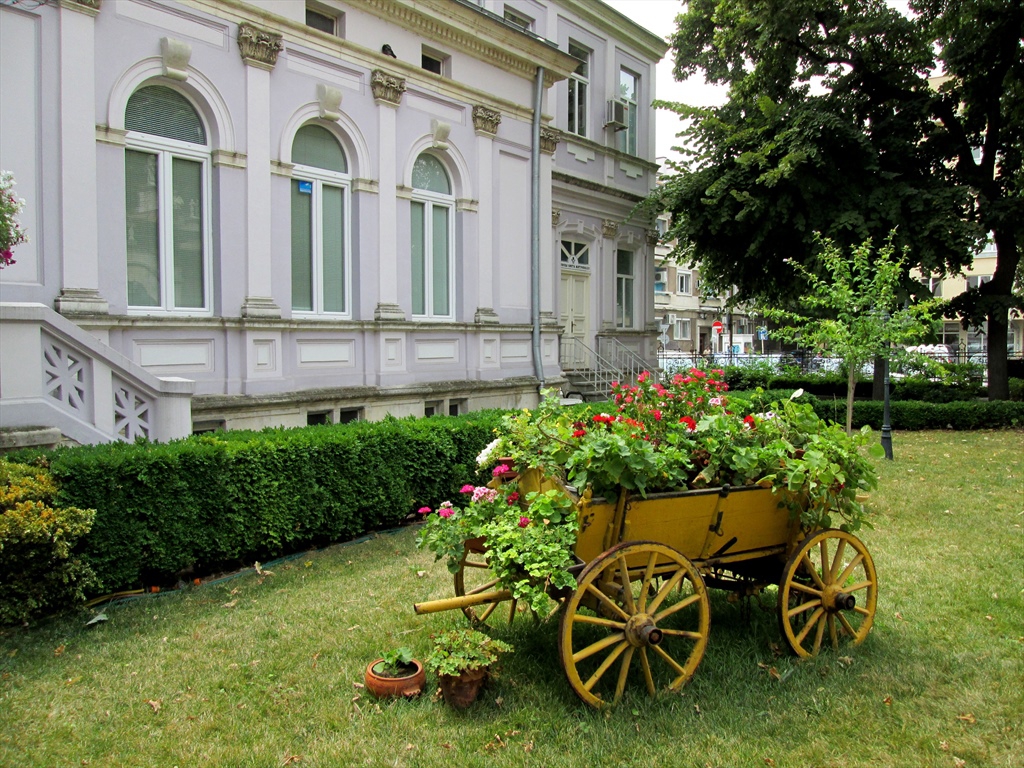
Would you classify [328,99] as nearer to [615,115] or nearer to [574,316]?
[574,316]

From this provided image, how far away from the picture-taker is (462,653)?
393 cm

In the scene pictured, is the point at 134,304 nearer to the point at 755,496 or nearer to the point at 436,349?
the point at 436,349

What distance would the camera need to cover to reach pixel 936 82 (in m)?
42.9

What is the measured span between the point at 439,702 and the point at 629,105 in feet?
63.4

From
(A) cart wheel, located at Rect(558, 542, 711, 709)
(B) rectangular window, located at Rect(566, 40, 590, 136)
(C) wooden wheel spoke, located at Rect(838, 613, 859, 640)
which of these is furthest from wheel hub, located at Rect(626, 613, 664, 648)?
(B) rectangular window, located at Rect(566, 40, 590, 136)

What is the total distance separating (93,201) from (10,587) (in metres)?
4.76

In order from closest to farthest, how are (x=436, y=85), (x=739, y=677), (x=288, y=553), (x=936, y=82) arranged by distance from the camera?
(x=739, y=677) < (x=288, y=553) < (x=436, y=85) < (x=936, y=82)

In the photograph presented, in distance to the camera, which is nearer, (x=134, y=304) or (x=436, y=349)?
(x=134, y=304)

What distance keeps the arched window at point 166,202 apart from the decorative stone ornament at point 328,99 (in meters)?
1.77

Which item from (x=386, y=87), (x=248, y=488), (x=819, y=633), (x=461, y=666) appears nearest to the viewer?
(x=461, y=666)

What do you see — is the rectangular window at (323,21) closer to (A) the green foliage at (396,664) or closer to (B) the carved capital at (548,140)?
(B) the carved capital at (548,140)

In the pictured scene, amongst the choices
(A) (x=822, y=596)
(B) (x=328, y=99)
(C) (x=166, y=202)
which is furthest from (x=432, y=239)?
(A) (x=822, y=596)


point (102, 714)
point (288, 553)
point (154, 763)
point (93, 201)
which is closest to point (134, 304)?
point (93, 201)

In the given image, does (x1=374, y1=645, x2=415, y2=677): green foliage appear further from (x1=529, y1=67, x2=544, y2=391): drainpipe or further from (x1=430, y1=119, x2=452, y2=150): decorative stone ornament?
(x1=529, y1=67, x2=544, y2=391): drainpipe
